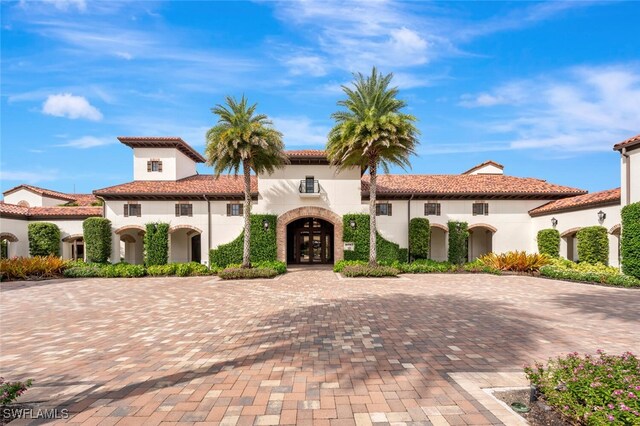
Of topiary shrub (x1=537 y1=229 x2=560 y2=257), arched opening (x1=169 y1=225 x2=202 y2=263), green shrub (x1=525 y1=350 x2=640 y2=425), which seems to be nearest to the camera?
green shrub (x1=525 y1=350 x2=640 y2=425)

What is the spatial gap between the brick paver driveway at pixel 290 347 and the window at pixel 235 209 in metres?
10.2

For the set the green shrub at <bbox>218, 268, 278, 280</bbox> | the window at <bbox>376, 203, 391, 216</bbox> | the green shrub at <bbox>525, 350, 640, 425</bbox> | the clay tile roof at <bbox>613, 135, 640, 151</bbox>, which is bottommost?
the green shrub at <bbox>218, 268, 278, 280</bbox>

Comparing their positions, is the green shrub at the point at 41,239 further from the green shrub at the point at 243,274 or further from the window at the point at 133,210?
the green shrub at the point at 243,274

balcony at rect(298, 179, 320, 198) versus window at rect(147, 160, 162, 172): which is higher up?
window at rect(147, 160, 162, 172)

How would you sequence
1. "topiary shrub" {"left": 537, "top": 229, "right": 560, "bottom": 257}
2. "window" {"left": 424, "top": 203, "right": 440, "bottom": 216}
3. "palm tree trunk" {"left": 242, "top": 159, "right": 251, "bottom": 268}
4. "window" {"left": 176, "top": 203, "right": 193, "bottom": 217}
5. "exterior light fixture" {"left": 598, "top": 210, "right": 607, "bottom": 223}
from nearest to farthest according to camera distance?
"exterior light fixture" {"left": 598, "top": 210, "right": 607, "bottom": 223}
"palm tree trunk" {"left": 242, "top": 159, "right": 251, "bottom": 268}
"topiary shrub" {"left": 537, "top": 229, "right": 560, "bottom": 257}
"window" {"left": 176, "top": 203, "right": 193, "bottom": 217}
"window" {"left": 424, "top": 203, "right": 440, "bottom": 216}

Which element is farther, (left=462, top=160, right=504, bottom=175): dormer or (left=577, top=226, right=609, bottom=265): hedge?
(left=462, top=160, right=504, bottom=175): dormer

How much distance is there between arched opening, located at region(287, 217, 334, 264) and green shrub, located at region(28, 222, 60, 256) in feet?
60.1

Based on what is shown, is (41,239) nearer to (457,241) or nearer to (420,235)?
(420,235)

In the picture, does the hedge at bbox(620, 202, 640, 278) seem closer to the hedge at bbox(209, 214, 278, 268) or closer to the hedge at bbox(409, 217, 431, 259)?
the hedge at bbox(409, 217, 431, 259)

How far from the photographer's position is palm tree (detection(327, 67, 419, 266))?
60.4ft

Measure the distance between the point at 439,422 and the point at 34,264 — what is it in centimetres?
2477

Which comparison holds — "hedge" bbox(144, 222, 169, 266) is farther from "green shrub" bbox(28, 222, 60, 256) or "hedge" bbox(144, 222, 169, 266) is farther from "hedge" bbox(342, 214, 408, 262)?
"hedge" bbox(342, 214, 408, 262)

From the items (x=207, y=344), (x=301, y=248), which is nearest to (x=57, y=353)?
(x=207, y=344)

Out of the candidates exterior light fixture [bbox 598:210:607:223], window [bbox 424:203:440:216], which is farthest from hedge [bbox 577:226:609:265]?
window [bbox 424:203:440:216]
